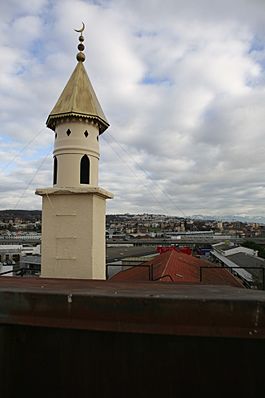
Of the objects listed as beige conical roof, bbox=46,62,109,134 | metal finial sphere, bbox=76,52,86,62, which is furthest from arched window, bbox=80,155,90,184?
metal finial sphere, bbox=76,52,86,62

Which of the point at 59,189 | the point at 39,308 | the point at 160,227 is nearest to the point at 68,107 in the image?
the point at 59,189

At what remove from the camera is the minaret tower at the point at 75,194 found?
8.71 m

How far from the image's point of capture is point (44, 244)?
8.87 meters

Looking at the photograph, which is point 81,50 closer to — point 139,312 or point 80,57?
point 80,57

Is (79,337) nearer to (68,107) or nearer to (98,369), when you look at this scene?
(98,369)

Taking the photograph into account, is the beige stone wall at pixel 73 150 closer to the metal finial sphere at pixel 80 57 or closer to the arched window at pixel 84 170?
the arched window at pixel 84 170

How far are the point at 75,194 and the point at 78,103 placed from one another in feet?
8.33

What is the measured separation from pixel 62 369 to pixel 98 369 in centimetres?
32

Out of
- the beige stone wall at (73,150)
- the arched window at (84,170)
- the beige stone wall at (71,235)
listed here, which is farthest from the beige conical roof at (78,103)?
the beige stone wall at (71,235)

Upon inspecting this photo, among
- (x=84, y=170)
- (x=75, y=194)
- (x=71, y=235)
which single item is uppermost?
(x=84, y=170)

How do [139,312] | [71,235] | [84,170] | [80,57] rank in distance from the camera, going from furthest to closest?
1. [80,57]
2. [84,170]
3. [71,235]
4. [139,312]

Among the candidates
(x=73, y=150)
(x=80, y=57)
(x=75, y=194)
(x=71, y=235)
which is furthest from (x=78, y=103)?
(x=71, y=235)

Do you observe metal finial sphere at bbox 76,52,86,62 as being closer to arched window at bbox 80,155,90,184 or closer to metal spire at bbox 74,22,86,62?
metal spire at bbox 74,22,86,62

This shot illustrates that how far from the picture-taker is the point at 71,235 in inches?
346
